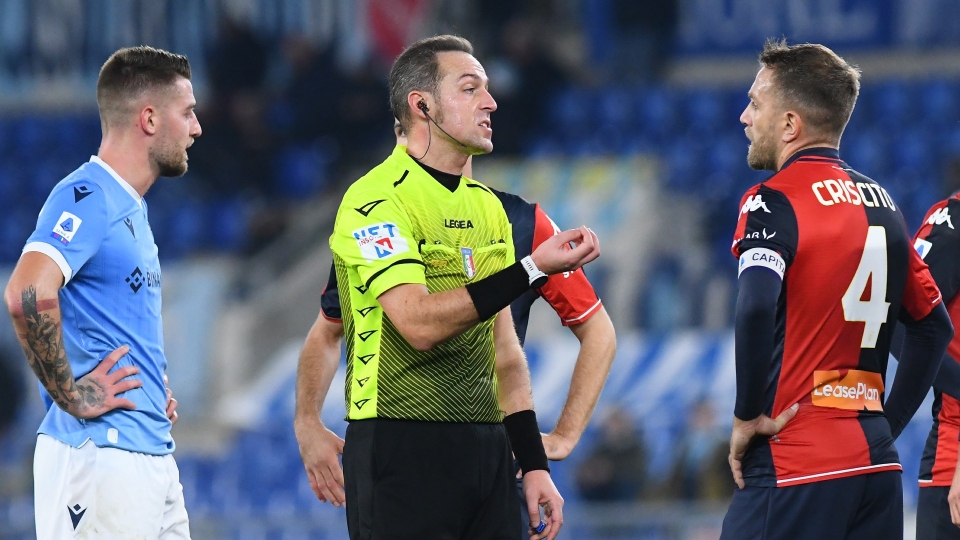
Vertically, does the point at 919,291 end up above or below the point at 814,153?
below

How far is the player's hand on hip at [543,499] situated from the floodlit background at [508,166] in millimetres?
7009

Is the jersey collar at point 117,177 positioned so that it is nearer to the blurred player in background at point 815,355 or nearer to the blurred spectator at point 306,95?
the blurred player in background at point 815,355

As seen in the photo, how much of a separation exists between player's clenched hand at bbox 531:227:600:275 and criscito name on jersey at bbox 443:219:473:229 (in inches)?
15.4

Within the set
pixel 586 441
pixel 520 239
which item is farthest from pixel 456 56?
pixel 586 441

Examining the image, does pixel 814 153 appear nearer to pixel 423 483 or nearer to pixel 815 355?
pixel 815 355

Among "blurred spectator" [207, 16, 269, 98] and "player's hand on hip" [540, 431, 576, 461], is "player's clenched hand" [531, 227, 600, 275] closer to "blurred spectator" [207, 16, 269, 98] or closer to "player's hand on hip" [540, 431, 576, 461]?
"player's hand on hip" [540, 431, 576, 461]

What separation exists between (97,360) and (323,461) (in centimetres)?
85

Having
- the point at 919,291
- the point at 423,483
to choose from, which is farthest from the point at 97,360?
the point at 919,291

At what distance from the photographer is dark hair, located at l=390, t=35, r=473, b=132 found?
4.30 meters

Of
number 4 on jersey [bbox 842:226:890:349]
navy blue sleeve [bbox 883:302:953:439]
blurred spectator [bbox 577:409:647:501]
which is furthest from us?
blurred spectator [bbox 577:409:647:501]

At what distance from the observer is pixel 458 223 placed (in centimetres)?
415

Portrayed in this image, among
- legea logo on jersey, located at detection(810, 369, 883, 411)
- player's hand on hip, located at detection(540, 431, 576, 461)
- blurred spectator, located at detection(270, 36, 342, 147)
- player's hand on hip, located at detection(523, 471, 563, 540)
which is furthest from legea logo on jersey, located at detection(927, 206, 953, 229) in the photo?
blurred spectator, located at detection(270, 36, 342, 147)

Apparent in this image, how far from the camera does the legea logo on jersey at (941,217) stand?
5.05m

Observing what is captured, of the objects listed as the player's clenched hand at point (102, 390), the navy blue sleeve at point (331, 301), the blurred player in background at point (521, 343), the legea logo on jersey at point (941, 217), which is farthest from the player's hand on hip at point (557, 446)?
the legea logo on jersey at point (941, 217)
